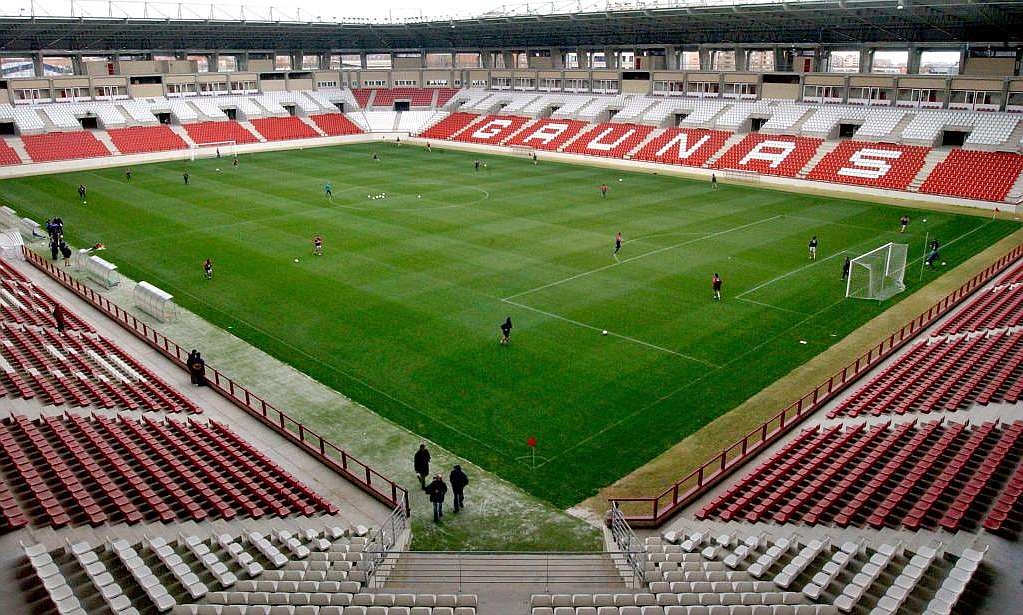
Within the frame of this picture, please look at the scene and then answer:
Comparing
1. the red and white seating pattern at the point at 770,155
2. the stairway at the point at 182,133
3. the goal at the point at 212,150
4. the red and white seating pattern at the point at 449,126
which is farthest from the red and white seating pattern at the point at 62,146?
the red and white seating pattern at the point at 770,155

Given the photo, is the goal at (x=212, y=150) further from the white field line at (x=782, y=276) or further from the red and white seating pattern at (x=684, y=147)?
the white field line at (x=782, y=276)

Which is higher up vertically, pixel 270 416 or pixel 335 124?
pixel 335 124

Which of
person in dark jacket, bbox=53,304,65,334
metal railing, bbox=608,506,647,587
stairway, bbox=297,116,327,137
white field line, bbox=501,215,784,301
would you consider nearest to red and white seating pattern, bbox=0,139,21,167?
stairway, bbox=297,116,327,137

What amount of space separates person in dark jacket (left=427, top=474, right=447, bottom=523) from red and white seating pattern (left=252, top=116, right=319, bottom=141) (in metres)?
74.6

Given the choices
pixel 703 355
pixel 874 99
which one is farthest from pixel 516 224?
pixel 874 99

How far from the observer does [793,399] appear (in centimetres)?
2239

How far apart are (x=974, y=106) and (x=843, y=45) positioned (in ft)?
40.9

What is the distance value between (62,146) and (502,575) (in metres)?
71.5

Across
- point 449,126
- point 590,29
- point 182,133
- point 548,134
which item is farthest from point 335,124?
point 590,29

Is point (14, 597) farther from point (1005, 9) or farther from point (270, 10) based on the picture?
point (270, 10)

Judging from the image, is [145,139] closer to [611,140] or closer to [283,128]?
[283,128]

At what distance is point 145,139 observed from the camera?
75875 mm

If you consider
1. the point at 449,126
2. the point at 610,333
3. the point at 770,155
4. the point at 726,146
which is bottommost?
the point at 610,333

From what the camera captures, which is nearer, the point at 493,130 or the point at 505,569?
the point at 505,569
